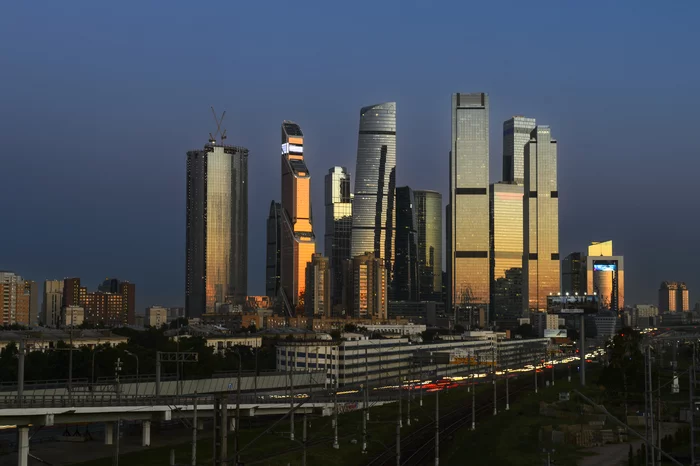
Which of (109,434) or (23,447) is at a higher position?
(23,447)

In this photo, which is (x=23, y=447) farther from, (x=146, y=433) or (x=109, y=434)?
(x=109, y=434)

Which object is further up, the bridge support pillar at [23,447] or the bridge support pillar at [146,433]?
the bridge support pillar at [23,447]

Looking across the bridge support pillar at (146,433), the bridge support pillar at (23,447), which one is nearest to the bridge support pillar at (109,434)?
the bridge support pillar at (146,433)

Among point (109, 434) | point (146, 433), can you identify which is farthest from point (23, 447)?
point (109, 434)

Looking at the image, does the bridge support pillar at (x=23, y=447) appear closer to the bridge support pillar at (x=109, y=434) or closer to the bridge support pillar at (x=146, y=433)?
the bridge support pillar at (x=146, y=433)

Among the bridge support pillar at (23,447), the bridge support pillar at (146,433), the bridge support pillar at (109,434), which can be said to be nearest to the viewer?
the bridge support pillar at (23,447)

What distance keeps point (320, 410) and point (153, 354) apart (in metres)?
58.9

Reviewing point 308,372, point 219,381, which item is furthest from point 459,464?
point 308,372

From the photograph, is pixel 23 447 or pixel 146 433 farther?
pixel 146 433

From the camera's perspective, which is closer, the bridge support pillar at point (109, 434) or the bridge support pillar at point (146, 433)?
the bridge support pillar at point (146, 433)

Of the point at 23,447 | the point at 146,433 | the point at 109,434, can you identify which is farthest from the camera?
the point at 109,434

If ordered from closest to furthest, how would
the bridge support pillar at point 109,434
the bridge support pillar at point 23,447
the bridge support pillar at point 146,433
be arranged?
the bridge support pillar at point 23,447, the bridge support pillar at point 146,433, the bridge support pillar at point 109,434

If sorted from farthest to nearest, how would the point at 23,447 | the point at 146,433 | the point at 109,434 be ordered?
the point at 109,434
the point at 146,433
the point at 23,447

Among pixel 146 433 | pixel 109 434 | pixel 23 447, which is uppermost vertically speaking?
pixel 23 447
